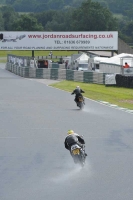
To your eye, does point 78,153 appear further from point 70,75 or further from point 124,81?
point 70,75

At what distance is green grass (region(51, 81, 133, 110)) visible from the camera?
3206 centimetres

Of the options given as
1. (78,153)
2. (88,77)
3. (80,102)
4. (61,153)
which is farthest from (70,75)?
(78,153)

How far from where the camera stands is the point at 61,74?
50969 mm

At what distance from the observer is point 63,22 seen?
185000 millimetres

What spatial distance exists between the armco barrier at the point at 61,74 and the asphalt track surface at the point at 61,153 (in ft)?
53.4

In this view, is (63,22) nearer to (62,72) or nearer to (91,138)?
(62,72)

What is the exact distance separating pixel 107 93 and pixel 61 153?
21141 millimetres

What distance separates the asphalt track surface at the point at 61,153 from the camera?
11789 mm

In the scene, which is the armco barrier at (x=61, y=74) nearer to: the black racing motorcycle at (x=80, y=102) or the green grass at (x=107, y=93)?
the green grass at (x=107, y=93)

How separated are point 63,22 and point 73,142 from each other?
17322 cm

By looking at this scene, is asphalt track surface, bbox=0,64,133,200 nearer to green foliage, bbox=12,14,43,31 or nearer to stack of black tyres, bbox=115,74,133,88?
stack of black tyres, bbox=115,74,133,88

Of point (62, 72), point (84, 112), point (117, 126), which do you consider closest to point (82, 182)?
point (117, 126)

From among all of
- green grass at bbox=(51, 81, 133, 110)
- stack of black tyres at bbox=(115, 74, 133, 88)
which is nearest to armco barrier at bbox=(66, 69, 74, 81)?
green grass at bbox=(51, 81, 133, 110)

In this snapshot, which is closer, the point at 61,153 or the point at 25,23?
the point at 61,153
